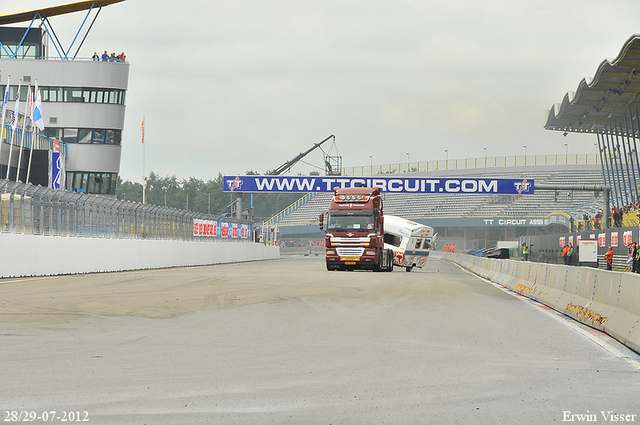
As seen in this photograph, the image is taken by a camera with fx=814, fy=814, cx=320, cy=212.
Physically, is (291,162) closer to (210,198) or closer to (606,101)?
(606,101)

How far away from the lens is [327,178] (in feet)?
201

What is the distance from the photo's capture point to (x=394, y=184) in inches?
2464

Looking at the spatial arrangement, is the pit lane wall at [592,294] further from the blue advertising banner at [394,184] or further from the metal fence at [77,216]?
the blue advertising banner at [394,184]

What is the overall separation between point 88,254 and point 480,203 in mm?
72243

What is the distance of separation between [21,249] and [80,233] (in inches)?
177

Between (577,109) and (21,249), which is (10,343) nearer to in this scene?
(21,249)

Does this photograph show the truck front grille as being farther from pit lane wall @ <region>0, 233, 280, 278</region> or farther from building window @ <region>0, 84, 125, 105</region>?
building window @ <region>0, 84, 125, 105</region>

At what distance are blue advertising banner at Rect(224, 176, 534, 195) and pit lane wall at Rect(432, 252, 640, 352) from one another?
40.4 m

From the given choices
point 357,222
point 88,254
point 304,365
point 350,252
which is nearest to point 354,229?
point 357,222

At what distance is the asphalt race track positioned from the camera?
5.93m

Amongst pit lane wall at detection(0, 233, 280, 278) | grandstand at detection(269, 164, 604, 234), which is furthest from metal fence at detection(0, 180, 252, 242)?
grandstand at detection(269, 164, 604, 234)

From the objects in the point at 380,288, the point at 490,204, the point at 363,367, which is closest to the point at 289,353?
the point at 363,367

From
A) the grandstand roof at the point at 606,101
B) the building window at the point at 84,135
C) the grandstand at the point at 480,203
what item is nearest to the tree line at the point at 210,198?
the grandstand at the point at 480,203

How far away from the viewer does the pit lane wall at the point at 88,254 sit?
76.4ft
